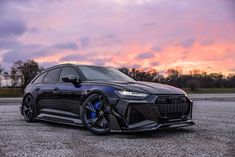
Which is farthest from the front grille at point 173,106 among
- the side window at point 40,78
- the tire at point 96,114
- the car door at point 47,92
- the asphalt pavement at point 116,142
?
the side window at point 40,78

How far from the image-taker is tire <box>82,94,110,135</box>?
22.4ft

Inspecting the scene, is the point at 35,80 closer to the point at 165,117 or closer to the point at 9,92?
the point at 165,117

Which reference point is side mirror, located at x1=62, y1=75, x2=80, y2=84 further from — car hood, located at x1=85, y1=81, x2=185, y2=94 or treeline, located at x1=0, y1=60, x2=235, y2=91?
treeline, located at x1=0, y1=60, x2=235, y2=91

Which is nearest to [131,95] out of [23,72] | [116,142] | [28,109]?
[116,142]

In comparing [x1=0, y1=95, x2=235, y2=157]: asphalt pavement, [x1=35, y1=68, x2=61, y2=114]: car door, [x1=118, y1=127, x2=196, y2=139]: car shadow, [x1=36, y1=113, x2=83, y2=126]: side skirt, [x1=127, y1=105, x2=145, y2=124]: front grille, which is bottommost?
[x1=0, y1=95, x2=235, y2=157]: asphalt pavement

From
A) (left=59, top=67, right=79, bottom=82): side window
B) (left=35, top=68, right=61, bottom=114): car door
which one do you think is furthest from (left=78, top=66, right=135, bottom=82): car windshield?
(left=35, top=68, right=61, bottom=114): car door

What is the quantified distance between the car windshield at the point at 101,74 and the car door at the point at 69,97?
228mm

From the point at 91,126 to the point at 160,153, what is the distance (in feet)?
7.20

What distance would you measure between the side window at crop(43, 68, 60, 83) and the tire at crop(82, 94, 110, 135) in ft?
5.78

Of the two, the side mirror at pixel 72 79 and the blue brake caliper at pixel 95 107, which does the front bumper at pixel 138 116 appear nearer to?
the blue brake caliper at pixel 95 107

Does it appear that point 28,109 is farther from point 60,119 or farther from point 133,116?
point 133,116

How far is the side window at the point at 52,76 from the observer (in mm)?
8786

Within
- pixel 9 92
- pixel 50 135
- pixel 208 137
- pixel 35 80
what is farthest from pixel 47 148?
pixel 9 92

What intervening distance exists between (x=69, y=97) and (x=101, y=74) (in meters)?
0.87
